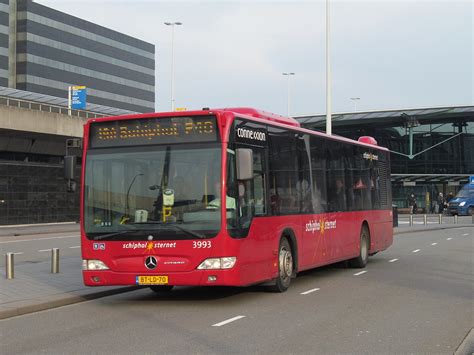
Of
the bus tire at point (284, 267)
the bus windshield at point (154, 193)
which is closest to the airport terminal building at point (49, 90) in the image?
the bus windshield at point (154, 193)

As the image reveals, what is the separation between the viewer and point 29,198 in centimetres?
3694

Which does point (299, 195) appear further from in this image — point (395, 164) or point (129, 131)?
point (395, 164)

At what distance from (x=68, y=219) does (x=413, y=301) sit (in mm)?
33028

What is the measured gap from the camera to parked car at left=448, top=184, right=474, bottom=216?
52.4 meters

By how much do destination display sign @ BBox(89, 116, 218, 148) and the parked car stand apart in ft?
153

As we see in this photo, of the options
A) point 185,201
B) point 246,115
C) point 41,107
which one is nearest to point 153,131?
point 185,201

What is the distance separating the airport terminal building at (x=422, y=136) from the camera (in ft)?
199

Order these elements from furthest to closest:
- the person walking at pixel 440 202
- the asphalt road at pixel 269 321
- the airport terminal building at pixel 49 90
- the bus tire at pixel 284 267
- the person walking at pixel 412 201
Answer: the person walking at pixel 412 201, the person walking at pixel 440 202, the airport terminal building at pixel 49 90, the bus tire at pixel 284 267, the asphalt road at pixel 269 321

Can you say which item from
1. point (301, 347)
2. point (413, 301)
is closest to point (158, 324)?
point (301, 347)

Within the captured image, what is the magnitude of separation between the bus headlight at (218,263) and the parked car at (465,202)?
4686 centimetres

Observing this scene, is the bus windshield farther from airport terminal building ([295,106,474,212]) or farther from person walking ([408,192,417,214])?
airport terminal building ([295,106,474,212])

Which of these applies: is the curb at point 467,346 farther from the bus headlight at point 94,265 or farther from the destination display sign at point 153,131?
the bus headlight at point 94,265

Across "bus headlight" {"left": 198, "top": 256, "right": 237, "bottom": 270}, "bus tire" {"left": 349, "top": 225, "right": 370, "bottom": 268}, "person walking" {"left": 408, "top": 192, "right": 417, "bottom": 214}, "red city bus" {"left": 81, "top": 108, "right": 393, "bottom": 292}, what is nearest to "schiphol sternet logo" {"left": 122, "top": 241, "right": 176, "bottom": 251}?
"red city bus" {"left": 81, "top": 108, "right": 393, "bottom": 292}

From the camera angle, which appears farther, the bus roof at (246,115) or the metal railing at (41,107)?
the metal railing at (41,107)
